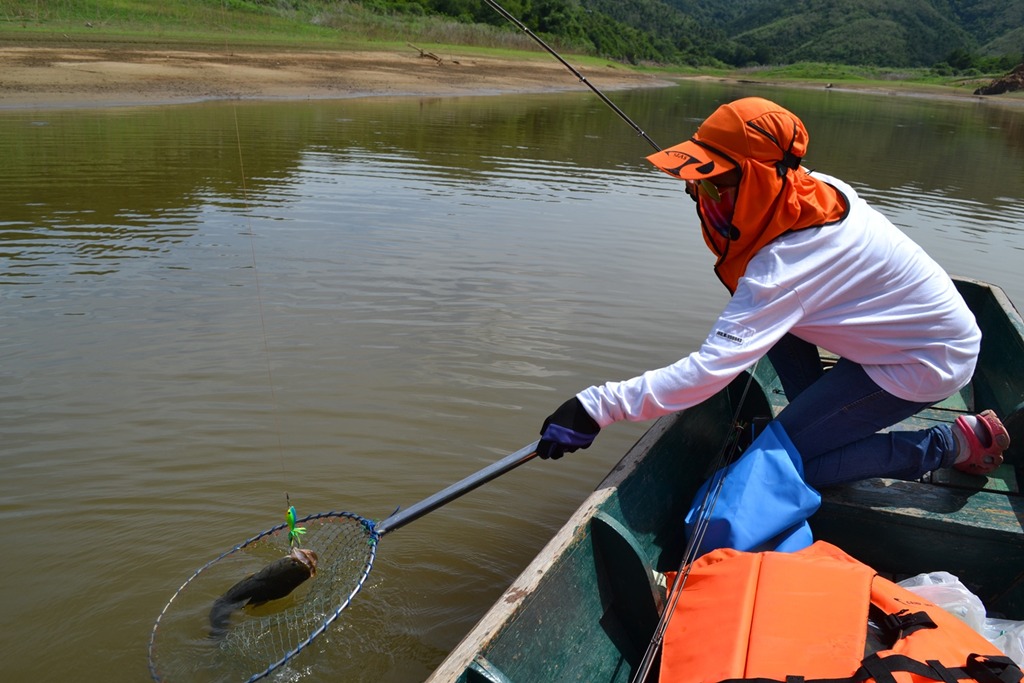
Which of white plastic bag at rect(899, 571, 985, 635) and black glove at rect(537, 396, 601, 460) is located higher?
black glove at rect(537, 396, 601, 460)

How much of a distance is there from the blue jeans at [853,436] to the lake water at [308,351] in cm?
147

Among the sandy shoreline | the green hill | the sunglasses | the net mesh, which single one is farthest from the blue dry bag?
the green hill

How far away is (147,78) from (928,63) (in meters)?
111

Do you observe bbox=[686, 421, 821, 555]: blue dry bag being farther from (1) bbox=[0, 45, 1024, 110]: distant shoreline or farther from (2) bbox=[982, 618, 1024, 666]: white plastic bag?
(1) bbox=[0, 45, 1024, 110]: distant shoreline

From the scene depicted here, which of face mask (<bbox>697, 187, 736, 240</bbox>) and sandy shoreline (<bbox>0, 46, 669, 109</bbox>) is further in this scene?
sandy shoreline (<bbox>0, 46, 669, 109</bbox>)

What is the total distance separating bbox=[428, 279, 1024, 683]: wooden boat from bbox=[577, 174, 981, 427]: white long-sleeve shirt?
0.41 meters

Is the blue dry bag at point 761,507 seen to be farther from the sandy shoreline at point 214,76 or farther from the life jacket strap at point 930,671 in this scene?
the sandy shoreline at point 214,76

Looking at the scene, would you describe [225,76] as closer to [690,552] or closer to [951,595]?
[690,552]

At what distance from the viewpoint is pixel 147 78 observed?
1925 centimetres

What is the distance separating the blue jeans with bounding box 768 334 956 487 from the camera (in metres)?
3.14

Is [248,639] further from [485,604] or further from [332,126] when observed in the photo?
[332,126]

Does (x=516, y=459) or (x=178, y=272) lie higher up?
(x=516, y=459)

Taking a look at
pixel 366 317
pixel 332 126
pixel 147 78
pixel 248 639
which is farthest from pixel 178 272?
pixel 147 78

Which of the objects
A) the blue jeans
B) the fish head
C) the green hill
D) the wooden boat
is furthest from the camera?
the green hill
